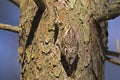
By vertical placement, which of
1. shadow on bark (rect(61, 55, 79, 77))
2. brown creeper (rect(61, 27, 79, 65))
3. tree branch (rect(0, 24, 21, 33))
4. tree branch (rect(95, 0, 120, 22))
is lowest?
shadow on bark (rect(61, 55, 79, 77))

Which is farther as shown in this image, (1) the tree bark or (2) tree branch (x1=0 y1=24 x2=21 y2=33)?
(2) tree branch (x1=0 y1=24 x2=21 y2=33)

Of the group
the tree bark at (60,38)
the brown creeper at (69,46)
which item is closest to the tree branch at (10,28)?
the tree bark at (60,38)

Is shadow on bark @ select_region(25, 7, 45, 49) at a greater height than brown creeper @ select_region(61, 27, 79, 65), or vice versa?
shadow on bark @ select_region(25, 7, 45, 49)

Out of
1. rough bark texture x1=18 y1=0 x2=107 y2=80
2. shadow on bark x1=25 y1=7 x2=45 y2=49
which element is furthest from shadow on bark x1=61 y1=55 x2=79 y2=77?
shadow on bark x1=25 y1=7 x2=45 y2=49

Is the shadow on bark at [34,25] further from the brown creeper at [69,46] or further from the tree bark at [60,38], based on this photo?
the brown creeper at [69,46]

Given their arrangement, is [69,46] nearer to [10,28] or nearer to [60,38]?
[60,38]

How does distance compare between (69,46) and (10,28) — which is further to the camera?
(10,28)

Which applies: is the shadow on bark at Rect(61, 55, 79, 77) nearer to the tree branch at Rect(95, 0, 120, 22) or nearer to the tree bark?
the tree bark

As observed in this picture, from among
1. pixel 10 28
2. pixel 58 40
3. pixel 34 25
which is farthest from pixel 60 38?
pixel 10 28
